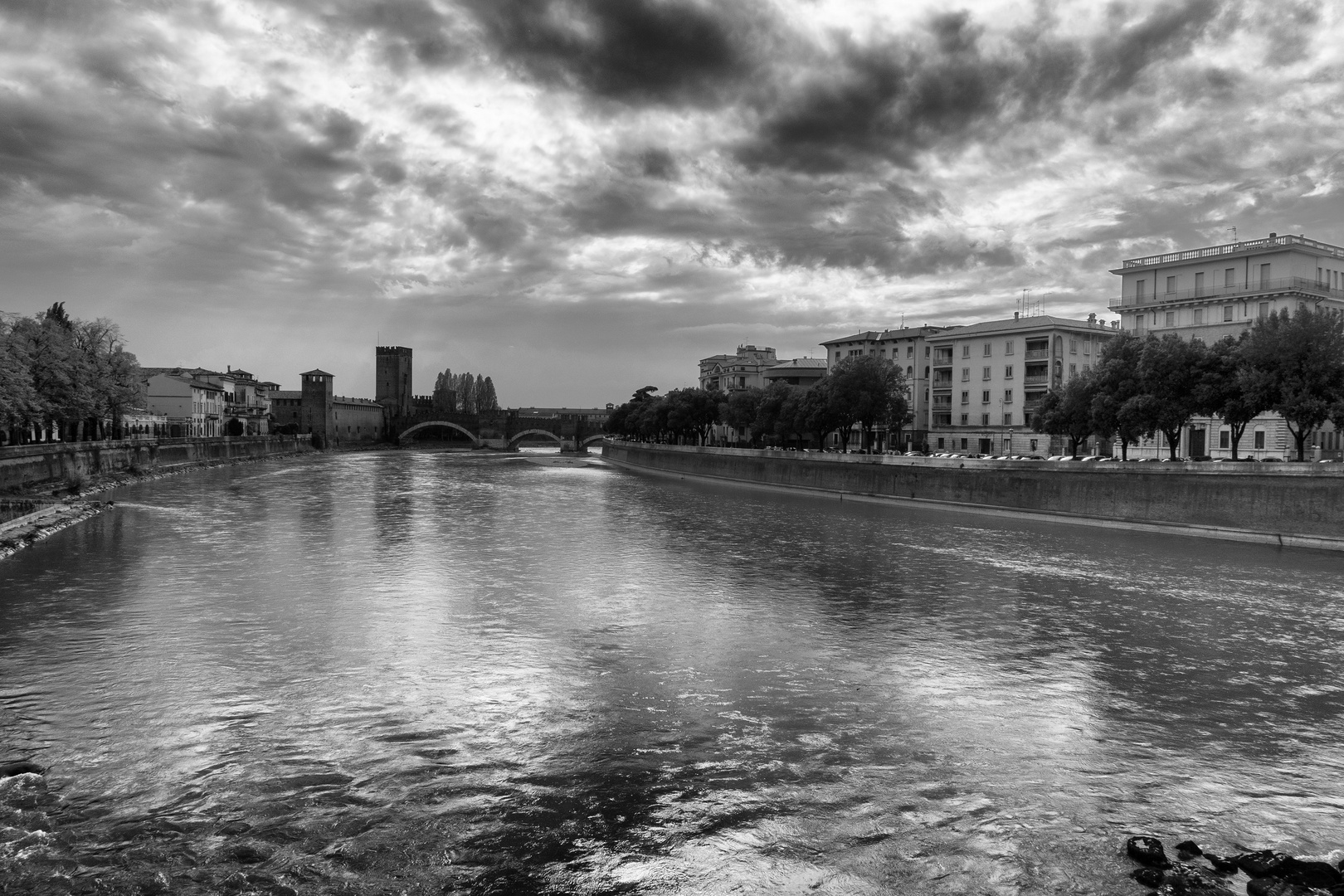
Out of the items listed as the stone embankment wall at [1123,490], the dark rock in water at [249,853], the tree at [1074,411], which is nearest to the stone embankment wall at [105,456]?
the dark rock in water at [249,853]

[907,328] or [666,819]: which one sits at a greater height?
[907,328]

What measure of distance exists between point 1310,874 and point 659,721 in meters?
6.64

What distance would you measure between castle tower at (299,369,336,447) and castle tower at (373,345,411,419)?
28.4m

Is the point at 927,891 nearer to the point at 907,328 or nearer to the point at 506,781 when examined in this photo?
the point at 506,781

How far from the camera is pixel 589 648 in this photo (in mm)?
14609

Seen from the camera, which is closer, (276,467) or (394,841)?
(394,841)

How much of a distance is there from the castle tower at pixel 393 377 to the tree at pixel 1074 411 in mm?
144543

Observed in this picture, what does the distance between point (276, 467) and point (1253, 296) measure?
2978 inches

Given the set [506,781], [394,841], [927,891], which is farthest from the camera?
[506,781]

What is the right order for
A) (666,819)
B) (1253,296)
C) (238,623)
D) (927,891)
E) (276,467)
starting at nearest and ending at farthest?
(927,891)
(666,819)
(238,623)
(1253,296)
(276,467)

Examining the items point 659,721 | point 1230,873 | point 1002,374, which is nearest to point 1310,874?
point 1230,873

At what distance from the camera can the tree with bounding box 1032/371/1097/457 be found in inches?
1714

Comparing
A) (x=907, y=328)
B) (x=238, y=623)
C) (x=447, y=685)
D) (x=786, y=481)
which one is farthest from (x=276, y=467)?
(x=447, y=685)

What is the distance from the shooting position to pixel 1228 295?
160 ft
